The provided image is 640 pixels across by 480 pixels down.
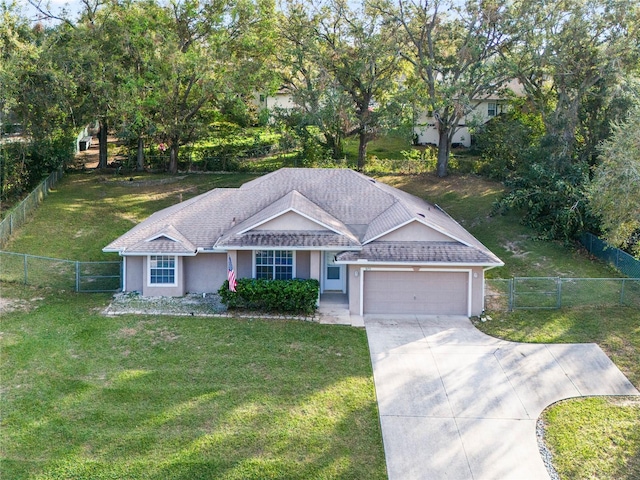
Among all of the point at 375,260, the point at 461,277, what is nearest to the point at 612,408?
the point at 461,277

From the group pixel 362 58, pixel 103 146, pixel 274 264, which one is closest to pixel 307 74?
pixel 362 58

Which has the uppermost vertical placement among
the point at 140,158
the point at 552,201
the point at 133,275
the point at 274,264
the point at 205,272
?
the point at 140,158

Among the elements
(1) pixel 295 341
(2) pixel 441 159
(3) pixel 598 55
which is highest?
(3) pixel 598 55

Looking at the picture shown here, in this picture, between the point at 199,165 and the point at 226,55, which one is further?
the point at 199,165

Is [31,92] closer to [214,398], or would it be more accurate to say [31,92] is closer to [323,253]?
[323,253]

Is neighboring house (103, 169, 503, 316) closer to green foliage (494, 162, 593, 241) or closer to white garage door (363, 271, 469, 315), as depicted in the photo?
white garage door (363, 271, 469, 315)

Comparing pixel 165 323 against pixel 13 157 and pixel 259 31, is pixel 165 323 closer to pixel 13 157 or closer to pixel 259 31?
pixel 13 157

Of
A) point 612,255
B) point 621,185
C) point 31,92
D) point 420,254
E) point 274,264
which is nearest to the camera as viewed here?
point 621,185

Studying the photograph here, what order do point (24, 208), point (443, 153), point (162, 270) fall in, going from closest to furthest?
point (162, 270), point (24, 208), point (443, 153)
